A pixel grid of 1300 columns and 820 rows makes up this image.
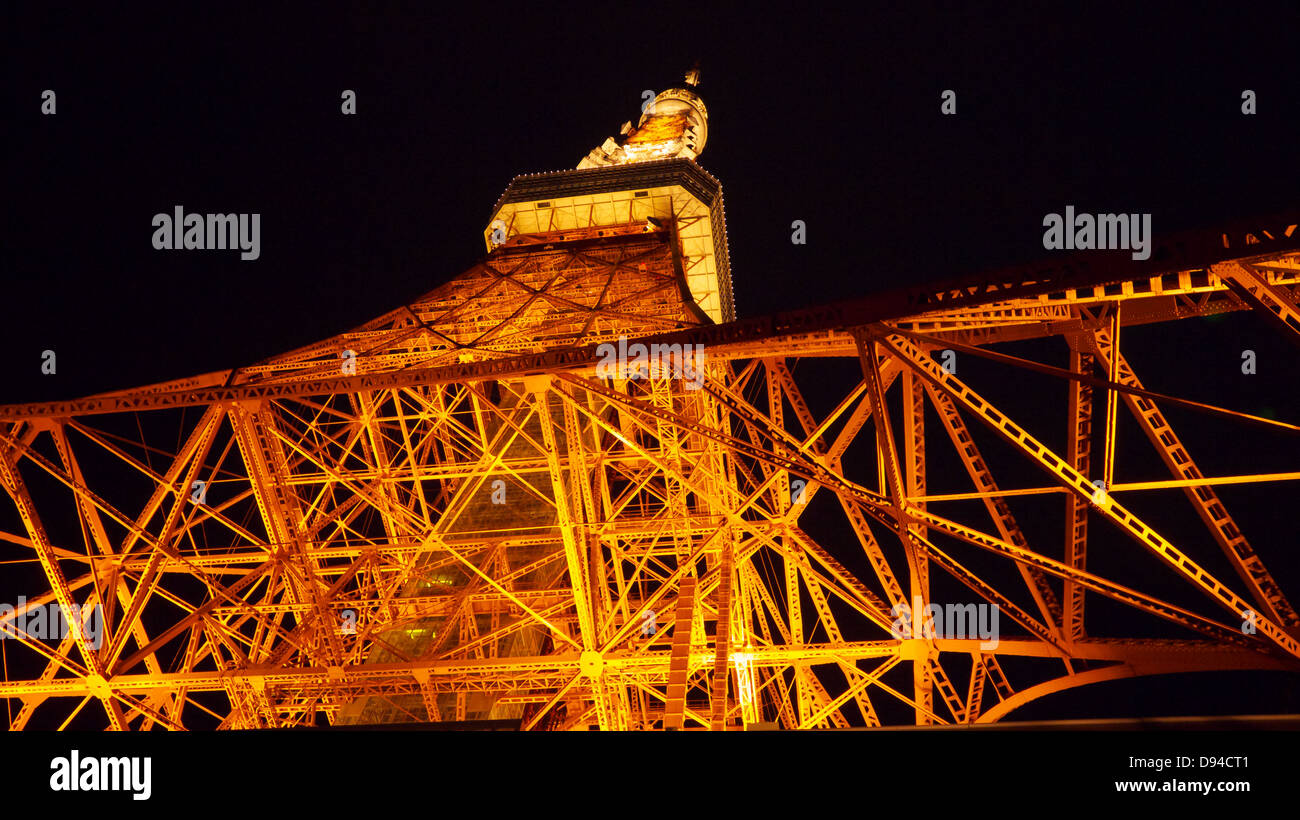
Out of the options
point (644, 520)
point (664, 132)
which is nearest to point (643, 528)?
point (644, 520)

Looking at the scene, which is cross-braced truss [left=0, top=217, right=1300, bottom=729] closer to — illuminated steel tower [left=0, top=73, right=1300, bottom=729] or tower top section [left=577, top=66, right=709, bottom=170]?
illuminated steel tower [left=0, top=73, right=1300, bottom=729]

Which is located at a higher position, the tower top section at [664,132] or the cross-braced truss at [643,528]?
the tower top section at [664,132]

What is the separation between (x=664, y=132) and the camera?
5653 cm

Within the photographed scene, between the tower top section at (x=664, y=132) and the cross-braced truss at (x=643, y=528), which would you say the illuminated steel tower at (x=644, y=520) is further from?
the tower top section at (x=664, y=132)

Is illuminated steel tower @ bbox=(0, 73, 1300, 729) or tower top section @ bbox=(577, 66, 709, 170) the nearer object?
illuminated steel tower @ bbox=(0, 73, 1300, 729)

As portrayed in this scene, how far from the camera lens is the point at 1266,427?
27.1ft

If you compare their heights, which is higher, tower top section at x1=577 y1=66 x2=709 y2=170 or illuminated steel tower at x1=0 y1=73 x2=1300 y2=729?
tower top section at x1=577 y1=66 x2=709 y2=170

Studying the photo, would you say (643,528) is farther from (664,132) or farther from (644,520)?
(664,132)

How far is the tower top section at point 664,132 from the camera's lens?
52938 millimetres

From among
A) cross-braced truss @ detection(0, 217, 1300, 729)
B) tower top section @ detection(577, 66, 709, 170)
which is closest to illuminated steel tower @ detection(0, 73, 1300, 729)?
cross-braced truss @ detection(0, 217, 1300, 729)

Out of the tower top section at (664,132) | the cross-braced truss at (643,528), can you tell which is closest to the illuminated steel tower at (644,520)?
A: the cross-braced truss at (643,528)

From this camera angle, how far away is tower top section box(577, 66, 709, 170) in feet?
174

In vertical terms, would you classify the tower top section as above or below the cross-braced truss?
above
